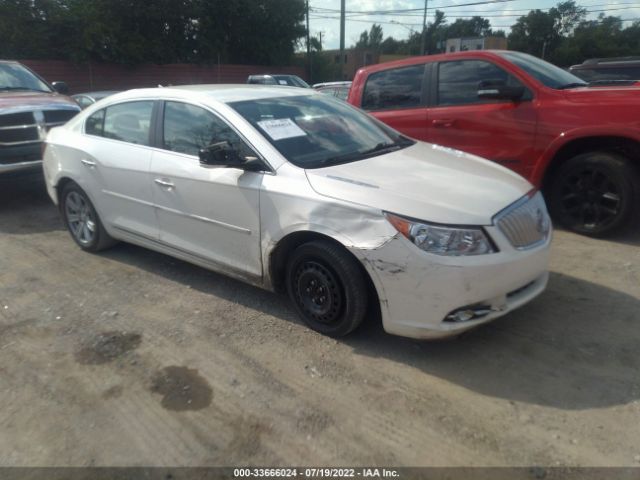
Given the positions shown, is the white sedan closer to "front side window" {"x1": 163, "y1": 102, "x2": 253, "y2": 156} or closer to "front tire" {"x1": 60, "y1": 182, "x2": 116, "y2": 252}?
"front side window" {"x1": 163, "y1": 102, "x2": 253, "y2": 156}

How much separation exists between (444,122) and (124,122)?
3.34 m

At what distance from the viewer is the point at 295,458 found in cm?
255

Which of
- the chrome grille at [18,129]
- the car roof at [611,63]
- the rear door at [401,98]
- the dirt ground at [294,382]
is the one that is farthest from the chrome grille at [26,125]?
the car roof at [611,63]

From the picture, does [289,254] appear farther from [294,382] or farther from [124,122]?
[124,122]

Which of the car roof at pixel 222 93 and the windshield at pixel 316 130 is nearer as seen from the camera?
the windshield at pixel 316 130

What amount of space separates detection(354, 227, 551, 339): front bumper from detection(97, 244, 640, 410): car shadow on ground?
0.31 metres

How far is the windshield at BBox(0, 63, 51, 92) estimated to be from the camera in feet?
25.9

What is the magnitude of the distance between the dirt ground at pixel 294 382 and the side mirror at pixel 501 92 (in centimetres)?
181

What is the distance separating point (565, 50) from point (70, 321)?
61728mm

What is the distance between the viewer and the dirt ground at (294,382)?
260 cm

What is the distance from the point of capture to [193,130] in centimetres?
410

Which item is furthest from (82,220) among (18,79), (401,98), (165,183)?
(18,79)

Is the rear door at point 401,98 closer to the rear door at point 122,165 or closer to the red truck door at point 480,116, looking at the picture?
the red truck door at point 480,116

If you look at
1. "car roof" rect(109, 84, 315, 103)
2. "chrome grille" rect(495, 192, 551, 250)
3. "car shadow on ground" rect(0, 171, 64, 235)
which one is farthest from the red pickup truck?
"car shadow on ground" rect(0, 171, 64, 235)
